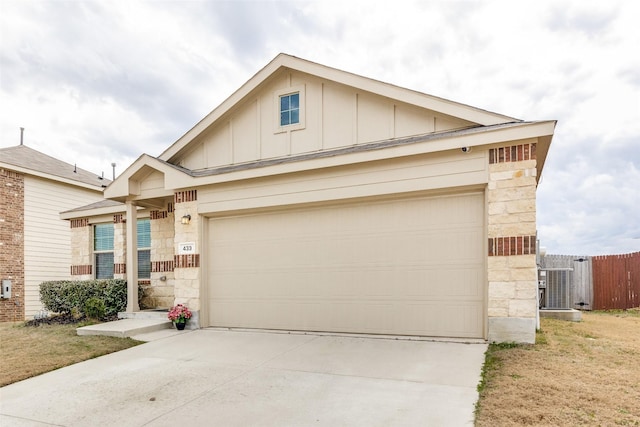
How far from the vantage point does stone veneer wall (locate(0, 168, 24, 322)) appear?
43.1ft

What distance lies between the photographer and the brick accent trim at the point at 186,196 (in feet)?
28.7

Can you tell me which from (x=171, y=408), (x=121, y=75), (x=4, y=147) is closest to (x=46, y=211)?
(x=4, y=147)

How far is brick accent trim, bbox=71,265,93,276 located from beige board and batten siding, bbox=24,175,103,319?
2.99 meters

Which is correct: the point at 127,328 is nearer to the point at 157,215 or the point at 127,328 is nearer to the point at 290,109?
the point at 157,215

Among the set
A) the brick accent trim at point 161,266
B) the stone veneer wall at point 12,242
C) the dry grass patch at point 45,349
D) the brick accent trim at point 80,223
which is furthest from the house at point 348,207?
the stone veneer wall at point 12,242

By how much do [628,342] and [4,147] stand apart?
20.7m

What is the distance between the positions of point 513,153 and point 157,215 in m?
9.19

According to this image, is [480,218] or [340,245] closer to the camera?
[480,218]

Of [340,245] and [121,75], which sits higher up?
[121,75]

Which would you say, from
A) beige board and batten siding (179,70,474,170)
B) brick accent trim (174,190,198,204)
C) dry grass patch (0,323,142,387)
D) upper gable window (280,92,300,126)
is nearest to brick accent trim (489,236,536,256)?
beige board and batten siding (179,70,474,170)

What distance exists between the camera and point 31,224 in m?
14.1

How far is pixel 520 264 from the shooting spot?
5.87 m

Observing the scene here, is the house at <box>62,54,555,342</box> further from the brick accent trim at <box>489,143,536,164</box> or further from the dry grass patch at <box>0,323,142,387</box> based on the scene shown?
the dry grass patch at <box>0,323,142,387</box>

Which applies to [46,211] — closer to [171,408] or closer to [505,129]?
[171,408]
